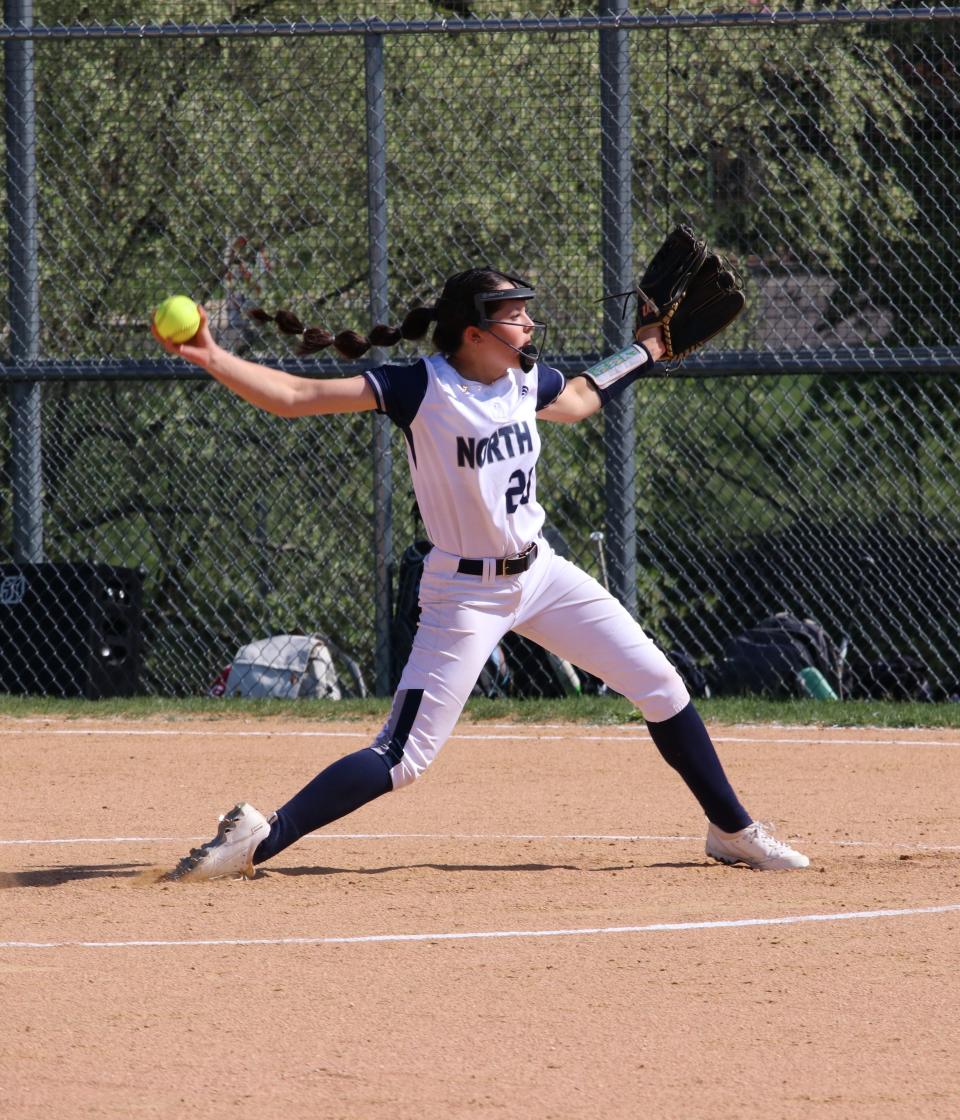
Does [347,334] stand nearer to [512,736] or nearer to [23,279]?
[512,736]

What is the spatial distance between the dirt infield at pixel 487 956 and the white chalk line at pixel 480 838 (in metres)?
0.02

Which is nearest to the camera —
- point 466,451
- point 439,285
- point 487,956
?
point 487,956

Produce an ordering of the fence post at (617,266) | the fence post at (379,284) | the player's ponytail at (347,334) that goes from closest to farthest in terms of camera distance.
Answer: the player's ponytail at (347,334)
the fence post at (617,266)
the fence post at (379,284)

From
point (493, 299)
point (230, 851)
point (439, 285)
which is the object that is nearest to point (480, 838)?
point (230, 851)

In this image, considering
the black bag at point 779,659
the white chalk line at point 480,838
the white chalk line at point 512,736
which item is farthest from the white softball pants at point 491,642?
the black bag at point 779,659

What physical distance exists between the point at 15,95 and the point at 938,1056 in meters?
7.35

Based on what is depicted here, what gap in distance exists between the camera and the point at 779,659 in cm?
864

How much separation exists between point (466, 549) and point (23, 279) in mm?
5006

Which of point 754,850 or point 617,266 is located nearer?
point 754,850

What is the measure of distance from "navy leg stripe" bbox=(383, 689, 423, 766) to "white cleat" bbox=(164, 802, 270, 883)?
1.35 ft

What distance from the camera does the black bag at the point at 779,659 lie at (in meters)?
8.63

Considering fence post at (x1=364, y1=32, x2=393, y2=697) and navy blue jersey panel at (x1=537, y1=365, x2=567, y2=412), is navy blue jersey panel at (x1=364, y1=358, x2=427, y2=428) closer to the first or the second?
navy blue jersey panel at (x1=537, y1=365, x2=567, y2=412)

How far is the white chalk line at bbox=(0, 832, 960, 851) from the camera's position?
5551 millimetres

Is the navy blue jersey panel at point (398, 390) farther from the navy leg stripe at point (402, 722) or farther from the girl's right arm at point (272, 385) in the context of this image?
the navy leg stripe at point (402, 722)
